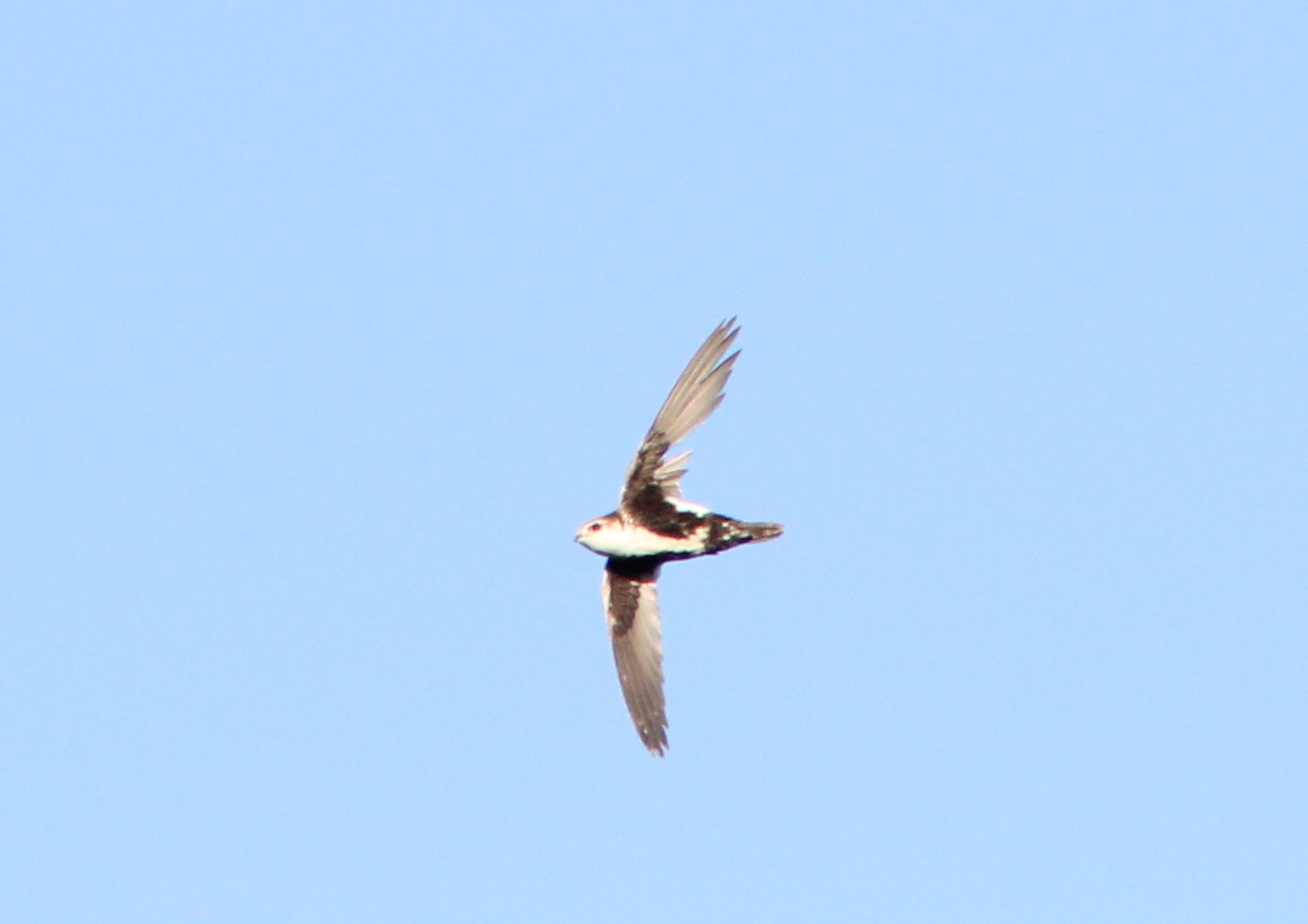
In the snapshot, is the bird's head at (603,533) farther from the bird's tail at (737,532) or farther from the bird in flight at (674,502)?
the bird's tail at (737,532)

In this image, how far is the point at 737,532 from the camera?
23047 mm

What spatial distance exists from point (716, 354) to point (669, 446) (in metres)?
1.09

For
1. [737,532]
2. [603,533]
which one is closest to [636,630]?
[603,533]

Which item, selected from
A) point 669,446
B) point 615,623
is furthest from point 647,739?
point 669,446

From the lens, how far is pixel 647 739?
2422 cm

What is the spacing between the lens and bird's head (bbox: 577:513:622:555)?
2339cm

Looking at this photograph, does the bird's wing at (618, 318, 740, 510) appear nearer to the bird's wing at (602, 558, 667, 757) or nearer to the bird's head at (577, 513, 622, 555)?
the bird's head at (577, 513, 622, 555)

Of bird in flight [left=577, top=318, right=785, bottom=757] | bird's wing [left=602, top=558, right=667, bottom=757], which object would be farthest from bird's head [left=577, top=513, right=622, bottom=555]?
bird's wing [left=602, top=558, right=667, bottom=757]

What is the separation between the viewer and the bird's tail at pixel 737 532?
2302 cm

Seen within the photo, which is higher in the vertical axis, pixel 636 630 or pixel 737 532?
pixel 737 532

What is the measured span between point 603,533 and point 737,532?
1432mm

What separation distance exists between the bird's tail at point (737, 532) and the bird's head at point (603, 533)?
100cm

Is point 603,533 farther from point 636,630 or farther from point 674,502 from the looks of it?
point 636,630

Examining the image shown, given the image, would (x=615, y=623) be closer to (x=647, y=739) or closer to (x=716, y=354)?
(x=647, y=739)
